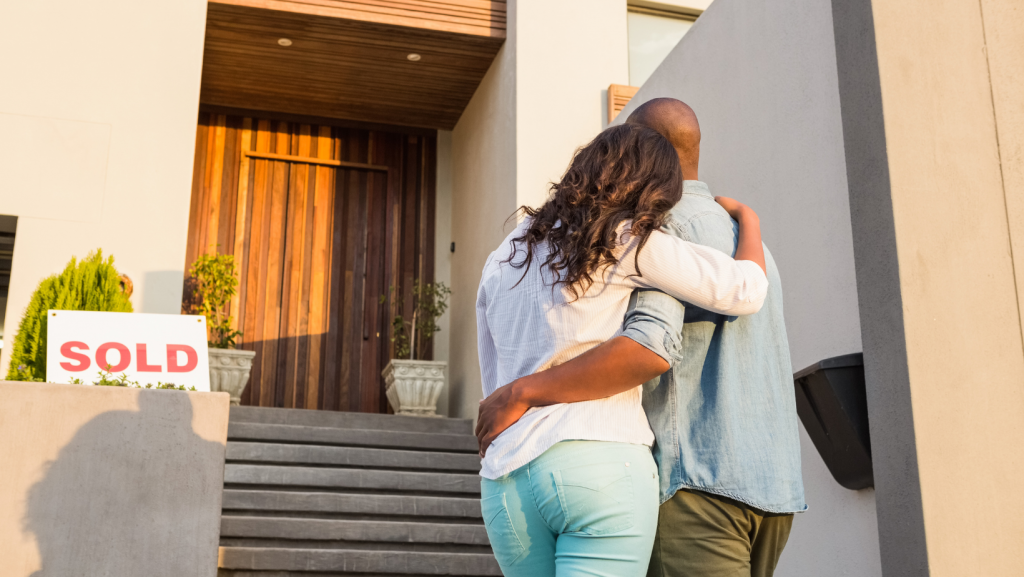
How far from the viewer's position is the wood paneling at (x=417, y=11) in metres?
6.54

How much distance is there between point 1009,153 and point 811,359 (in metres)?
1.55

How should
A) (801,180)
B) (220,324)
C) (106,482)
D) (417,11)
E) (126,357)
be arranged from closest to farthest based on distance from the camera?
(106,482)
(801,180)
(126,357)
(417,11)
(220,324)

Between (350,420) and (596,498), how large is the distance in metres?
5.47

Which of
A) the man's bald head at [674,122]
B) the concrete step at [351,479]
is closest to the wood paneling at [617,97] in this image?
the concrete step at [351,479]

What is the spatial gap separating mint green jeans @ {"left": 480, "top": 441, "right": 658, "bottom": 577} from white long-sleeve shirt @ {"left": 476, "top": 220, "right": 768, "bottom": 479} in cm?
3

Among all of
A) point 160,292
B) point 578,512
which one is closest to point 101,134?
point 160,292

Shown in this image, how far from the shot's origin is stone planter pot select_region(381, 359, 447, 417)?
707 cm

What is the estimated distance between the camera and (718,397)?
1271 millimetres

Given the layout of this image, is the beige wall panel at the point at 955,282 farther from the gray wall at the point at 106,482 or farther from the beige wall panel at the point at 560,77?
the beige wall panel at the point at 560,77

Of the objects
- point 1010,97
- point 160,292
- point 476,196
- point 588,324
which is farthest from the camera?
point 476,196

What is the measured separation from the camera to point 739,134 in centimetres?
422

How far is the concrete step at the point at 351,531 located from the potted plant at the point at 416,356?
6.53ft

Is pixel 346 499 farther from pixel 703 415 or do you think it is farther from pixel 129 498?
pixel 703 415

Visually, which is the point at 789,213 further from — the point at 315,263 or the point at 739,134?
the point at 315,263
